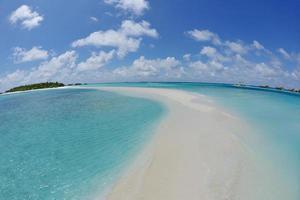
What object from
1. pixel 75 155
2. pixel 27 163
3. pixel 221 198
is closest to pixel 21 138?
pixel 27 163

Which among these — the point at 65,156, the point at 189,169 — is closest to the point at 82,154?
the point at 65,156

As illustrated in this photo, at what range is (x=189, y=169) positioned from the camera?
543cm

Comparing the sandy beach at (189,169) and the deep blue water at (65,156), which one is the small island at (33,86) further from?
the sandy beach at (189,169)

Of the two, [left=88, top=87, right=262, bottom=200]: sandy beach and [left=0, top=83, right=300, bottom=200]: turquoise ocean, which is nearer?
[left=88, top=87, right=262, bottom=200]: sandy beach

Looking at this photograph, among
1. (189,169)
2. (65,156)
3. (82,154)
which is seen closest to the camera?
(189,169)

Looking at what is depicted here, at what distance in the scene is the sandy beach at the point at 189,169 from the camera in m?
4.40

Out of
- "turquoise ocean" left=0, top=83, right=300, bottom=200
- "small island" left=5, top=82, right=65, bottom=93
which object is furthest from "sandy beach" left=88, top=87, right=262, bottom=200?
"small island" left=5, top=82, right=65, bottom=93

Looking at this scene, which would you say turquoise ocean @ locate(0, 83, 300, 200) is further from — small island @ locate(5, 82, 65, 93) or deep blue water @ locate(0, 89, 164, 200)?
small island @ locate(5, 82, 65, 93)

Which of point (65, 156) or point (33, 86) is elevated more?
point (33, 86)

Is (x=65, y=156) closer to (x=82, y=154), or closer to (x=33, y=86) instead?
(x=82, y=154)

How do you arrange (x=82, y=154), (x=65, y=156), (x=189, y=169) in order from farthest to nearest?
(x=82, y=154) → (x=65, y=156) → (x=189, y=169)

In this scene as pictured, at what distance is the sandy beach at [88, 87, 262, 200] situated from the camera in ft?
14.4

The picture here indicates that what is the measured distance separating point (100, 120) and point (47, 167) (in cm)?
569

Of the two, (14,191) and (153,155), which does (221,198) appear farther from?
(14,191)
